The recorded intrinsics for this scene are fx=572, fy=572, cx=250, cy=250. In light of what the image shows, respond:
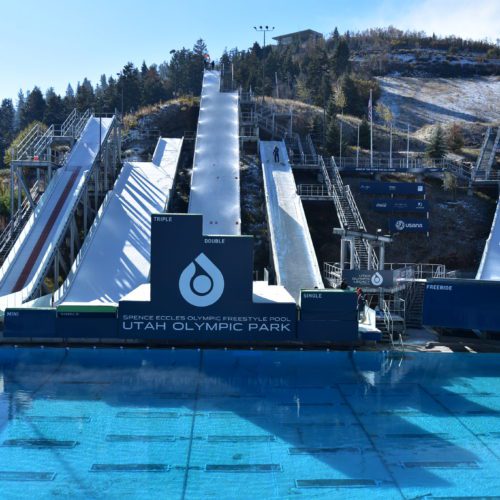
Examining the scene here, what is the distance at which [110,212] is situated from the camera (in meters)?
27.4

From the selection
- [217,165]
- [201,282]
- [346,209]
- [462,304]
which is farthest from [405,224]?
[201,282]

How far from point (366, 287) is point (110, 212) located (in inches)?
520

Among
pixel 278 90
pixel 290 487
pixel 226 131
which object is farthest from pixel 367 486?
pixel 278 90

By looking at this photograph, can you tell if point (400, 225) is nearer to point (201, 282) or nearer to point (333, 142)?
point (333, 142)

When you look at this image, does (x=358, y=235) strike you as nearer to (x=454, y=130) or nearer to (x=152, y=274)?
(x=152, y=274)

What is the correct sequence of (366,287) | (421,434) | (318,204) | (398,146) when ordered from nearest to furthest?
(421,434) < (366,287) < (318,204) < (398,146)

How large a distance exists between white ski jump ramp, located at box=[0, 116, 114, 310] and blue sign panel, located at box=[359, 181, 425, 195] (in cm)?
1534

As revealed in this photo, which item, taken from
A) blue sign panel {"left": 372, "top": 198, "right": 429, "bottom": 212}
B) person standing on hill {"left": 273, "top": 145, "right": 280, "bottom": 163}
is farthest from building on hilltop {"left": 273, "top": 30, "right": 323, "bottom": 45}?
blue sign panel {"left": 372, "top": 198, "right": 429, "bottom": 212}

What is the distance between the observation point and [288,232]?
1034 inches

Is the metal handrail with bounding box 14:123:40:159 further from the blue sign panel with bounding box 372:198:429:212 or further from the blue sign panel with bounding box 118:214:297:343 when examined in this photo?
the blue sign panel with bounding box 372:198:429:212

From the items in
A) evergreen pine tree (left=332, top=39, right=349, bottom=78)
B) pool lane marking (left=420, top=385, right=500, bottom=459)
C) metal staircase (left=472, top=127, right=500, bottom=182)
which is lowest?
pool lane marking (left=420, top=385, right=500, bottom=459)

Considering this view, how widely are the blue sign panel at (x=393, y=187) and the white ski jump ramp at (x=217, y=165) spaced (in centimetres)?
752

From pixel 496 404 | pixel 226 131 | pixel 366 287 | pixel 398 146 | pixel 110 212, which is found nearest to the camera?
pixel 496 404

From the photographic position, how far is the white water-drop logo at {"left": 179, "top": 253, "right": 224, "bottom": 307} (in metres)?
17.0
